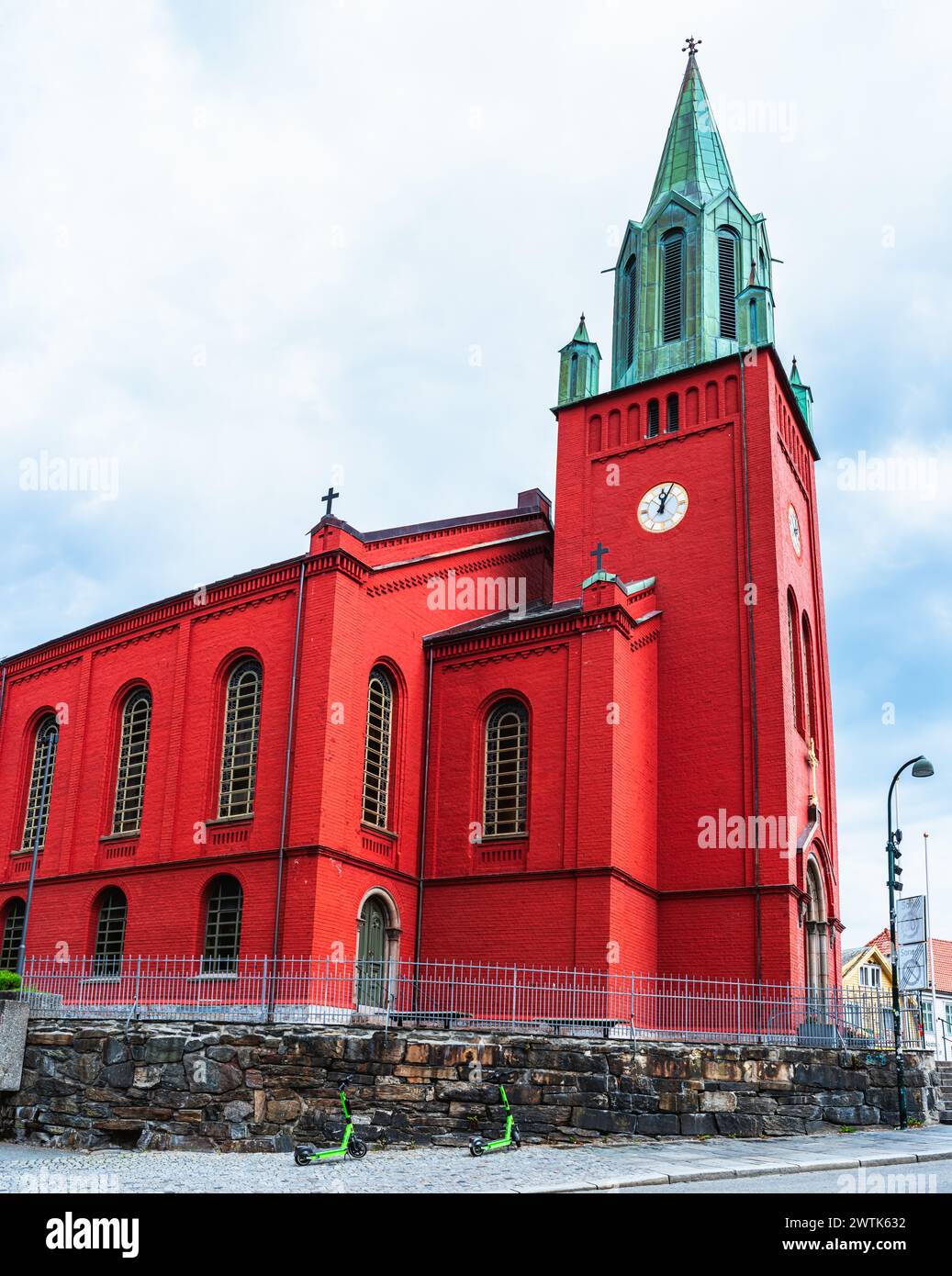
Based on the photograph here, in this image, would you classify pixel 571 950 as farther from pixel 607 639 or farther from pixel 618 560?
pixel 618 560

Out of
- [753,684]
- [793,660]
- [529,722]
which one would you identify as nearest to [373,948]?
[529,722]

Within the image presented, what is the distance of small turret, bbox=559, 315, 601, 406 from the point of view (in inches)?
1280

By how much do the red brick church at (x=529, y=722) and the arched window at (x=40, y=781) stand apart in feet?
0.31

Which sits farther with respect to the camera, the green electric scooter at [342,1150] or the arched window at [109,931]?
the arched window at [109,931]

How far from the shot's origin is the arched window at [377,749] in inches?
1059

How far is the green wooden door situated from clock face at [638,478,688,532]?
11.7 metres

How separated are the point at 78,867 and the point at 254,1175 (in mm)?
16737

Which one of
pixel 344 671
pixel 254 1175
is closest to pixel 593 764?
pixel 344 671

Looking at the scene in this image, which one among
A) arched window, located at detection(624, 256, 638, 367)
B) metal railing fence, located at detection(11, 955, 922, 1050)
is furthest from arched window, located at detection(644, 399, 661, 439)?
metal railing fence, located at detection(11, 955, 922, 1050)

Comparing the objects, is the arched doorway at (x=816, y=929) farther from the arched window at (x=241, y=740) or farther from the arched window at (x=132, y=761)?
the arched window at (x=132, y=761)

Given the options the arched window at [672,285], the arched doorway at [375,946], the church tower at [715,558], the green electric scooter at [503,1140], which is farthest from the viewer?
the arched window at [672,285]

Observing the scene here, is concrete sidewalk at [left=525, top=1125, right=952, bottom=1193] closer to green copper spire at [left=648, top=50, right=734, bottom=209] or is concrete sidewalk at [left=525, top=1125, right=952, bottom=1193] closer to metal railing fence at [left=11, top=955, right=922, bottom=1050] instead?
metal railing fence at [left=11, top=955, right=922, bottom=1050]

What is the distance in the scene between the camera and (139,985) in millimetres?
23641

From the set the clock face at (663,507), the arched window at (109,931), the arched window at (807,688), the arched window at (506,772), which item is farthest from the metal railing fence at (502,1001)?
the clock face at (663,507)
